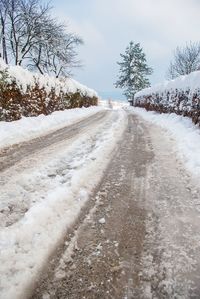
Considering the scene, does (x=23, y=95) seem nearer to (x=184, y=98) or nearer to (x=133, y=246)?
(x=184, y=98)

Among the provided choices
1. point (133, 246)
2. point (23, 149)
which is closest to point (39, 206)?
point (133, 246)

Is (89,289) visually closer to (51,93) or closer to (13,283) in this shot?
(13,283)

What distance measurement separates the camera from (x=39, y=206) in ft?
10.3

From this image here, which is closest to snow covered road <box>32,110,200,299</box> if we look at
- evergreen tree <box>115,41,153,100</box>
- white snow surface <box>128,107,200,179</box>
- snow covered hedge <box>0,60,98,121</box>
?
white snow surface <box>128,107,200,179</box>

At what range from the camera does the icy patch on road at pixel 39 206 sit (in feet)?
7.34

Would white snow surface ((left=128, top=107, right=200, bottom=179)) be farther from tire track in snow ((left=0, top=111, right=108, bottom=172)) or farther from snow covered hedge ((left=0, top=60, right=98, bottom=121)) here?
snow covered hedge ((left=0, top=60, right=98, bottom=121))

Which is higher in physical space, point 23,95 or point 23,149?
point 23,95

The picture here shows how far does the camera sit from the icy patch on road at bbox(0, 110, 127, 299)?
224 cm

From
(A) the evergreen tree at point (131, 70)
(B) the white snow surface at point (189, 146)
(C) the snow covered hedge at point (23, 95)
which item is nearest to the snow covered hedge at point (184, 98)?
(B) the white snow surface at point (189, 146)

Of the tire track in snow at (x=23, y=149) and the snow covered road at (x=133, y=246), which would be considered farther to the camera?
the tire track in snow at (x=23, y=149)

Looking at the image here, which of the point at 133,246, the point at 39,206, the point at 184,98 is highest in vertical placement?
the point at 184,98

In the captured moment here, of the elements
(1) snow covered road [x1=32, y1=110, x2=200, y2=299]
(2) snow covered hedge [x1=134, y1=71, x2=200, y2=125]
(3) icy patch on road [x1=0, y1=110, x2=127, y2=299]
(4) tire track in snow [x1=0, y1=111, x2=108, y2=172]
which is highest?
(2) snow covered hedge [x1=134, y1=71, x2=200, y2=125]

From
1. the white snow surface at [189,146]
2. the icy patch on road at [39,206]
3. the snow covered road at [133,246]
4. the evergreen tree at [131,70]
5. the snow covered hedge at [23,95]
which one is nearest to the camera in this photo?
the snow covered road at [133,246]

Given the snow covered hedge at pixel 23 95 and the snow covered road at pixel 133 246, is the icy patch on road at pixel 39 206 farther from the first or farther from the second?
the snow covered hedge at pixel 23 95
